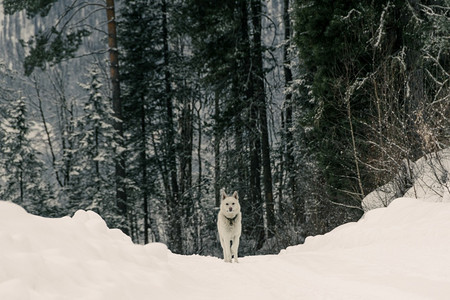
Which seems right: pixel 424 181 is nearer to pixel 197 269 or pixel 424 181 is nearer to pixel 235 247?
pixel 235 247

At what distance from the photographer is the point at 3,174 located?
2311cm

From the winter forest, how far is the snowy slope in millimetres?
2847

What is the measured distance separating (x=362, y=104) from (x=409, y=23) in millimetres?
2628

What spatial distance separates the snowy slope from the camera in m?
3.15

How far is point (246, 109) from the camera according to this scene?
60.0 feet

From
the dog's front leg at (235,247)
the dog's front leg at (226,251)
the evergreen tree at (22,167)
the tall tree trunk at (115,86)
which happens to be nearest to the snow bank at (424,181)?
the dog's front leg at (235,247)

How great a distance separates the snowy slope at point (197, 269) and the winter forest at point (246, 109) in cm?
285

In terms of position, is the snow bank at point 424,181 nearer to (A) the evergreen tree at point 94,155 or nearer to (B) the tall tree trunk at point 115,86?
(B) the tall tree trunk at point 115,86

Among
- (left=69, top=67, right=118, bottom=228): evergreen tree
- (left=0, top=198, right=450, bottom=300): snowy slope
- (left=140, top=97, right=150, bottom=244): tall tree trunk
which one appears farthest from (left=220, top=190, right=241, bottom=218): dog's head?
(left=140, top=97, right=150, bottom=244): tall tree trunk

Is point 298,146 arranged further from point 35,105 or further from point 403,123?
point 35,105

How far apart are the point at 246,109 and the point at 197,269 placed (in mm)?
13365

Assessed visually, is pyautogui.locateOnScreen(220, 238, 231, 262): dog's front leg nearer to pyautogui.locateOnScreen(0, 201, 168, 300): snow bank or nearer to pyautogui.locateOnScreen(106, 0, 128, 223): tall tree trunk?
pyautogui.locateOnScreen(0, 201, 168, 300): snow bank

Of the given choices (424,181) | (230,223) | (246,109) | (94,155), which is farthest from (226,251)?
(94,155)

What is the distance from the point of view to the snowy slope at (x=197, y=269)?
124 inches
